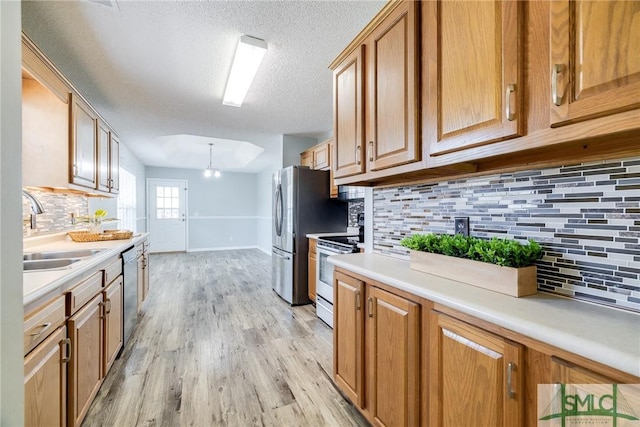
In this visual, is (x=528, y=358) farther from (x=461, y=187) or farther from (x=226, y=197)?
(x=226, y=197)

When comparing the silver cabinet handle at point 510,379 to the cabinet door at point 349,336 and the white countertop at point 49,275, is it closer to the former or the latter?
the cabinet door at point 349,336

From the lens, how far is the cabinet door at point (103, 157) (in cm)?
281

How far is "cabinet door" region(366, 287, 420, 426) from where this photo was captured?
3.82 ft

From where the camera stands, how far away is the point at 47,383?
1.12 m

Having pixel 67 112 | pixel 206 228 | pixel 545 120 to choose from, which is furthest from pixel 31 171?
pixel 206 228

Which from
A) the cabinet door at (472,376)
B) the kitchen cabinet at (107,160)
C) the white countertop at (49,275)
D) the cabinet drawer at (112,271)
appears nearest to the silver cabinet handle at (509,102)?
the cabinet door at (472,376)

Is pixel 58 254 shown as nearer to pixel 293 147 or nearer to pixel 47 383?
pixel 47 383

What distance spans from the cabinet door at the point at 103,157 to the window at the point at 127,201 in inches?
79.0

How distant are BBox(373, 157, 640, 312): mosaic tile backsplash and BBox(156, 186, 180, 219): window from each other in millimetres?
7785

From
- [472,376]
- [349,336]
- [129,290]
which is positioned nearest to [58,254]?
[129,290]

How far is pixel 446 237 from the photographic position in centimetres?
135

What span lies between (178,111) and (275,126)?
1275 millimetres

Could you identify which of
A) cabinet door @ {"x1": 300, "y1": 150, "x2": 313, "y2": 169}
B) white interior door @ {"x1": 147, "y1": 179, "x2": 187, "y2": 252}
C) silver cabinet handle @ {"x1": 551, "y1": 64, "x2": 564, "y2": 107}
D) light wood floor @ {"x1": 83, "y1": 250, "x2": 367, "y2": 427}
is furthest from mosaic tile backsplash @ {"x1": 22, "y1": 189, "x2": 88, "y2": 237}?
white interior door @ {"x1": 147, "y1": 179, "x2": 187, "y2": 252}

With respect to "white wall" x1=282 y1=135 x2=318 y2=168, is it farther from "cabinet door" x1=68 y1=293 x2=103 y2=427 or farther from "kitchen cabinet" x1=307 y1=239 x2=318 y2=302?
"cabinet door" x1=68 y1=293 x2=103 y2=427
